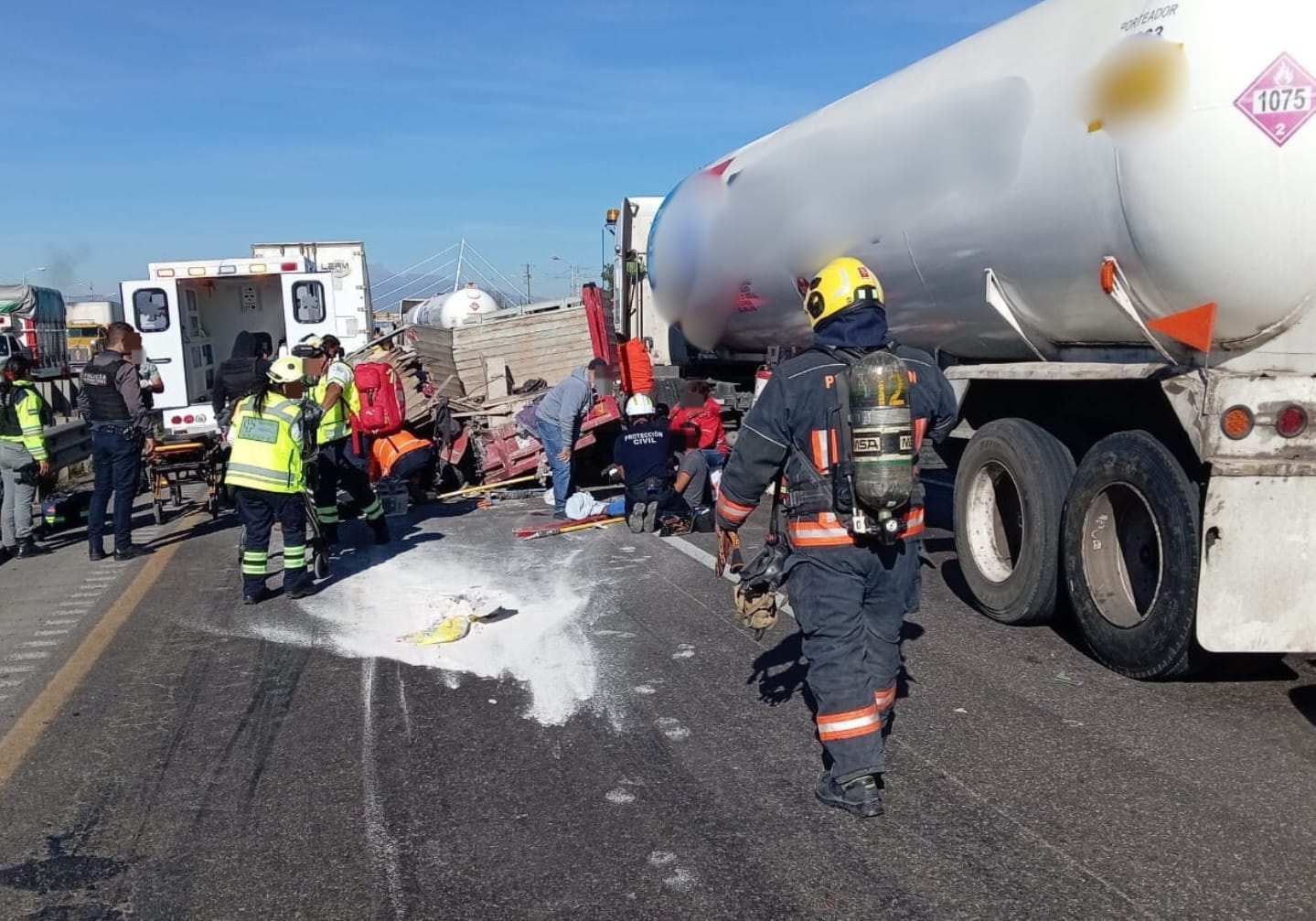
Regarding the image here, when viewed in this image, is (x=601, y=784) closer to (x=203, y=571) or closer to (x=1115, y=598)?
(x=1115, y=598)

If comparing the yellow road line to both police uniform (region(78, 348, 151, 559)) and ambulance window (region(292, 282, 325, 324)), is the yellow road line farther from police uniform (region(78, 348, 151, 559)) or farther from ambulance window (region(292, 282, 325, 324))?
ambulance window (region(292, 282, 325, 324))

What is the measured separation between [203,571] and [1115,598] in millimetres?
6264

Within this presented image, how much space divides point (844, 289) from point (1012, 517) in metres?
3.10

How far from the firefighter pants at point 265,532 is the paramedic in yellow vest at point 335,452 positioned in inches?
44.1

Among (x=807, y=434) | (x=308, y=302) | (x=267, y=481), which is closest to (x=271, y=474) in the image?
(x=267, y=481)

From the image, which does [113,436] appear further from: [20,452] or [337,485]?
[337,485]

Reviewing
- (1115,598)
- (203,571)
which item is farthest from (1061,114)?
(203,571)

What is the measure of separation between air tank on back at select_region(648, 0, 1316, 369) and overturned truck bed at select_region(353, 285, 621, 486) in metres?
4.50

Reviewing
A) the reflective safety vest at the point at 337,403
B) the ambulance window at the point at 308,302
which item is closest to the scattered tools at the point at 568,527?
the reflective safety vest at the point at 337,403

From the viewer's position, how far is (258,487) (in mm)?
7125

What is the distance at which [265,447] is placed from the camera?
7121mm

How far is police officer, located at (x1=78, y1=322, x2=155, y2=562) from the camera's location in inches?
351

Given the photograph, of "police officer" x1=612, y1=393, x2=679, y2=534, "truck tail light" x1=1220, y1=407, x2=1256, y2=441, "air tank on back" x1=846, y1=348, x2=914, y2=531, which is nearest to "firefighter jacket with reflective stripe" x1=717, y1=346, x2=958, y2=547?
"air tank on back" x1=846, y1=348, x2=914, y2=531

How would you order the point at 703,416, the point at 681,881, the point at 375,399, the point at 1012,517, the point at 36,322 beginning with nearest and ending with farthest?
the point at 681,881
the point at 1012,517
the point at 375,399
the point at 703,416
the point at 36,322
